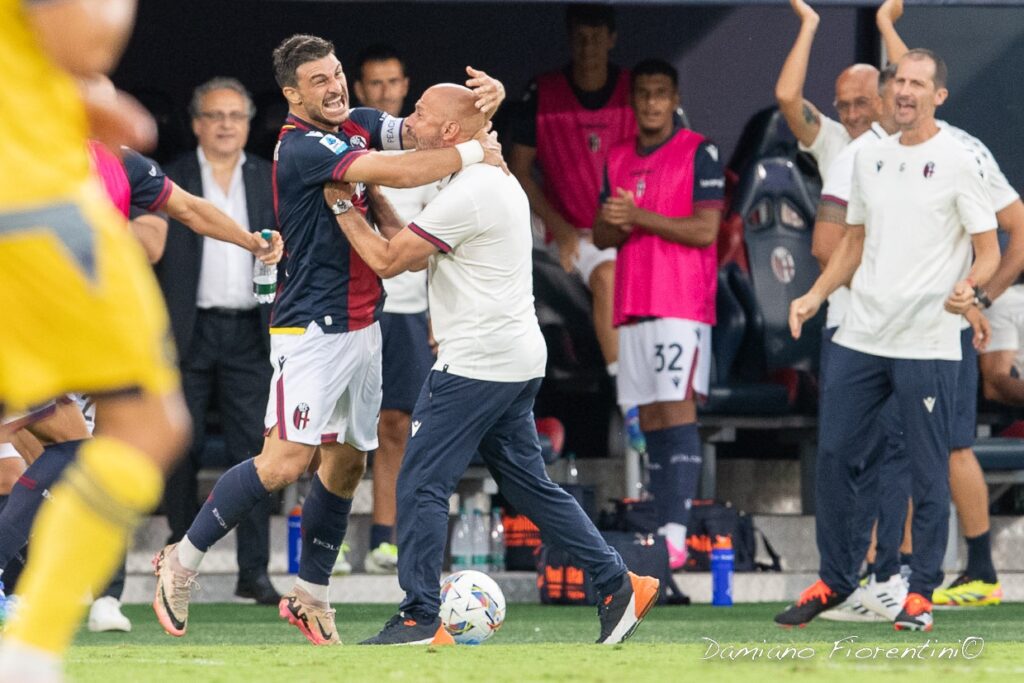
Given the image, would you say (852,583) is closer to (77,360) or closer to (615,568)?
(615,568)

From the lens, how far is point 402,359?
892 centimetres

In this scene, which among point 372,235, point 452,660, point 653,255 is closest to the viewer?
point 452,660

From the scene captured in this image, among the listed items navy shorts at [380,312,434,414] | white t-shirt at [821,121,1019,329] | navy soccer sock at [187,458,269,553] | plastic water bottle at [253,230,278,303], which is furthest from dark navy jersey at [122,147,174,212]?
white t-shirt at [821,121,1019,329]

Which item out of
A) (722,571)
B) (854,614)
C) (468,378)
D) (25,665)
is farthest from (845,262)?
(25,665)

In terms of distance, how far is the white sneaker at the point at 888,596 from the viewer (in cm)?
788

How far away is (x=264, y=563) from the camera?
28.7 feet

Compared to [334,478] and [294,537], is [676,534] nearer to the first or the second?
[294,537]

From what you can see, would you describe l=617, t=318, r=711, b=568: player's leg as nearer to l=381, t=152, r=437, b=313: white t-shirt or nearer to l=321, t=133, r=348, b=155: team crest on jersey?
l=381, t=152, r=437, b=313: white t-shirt

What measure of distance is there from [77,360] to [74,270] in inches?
6.4

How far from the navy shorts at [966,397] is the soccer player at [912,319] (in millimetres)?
419

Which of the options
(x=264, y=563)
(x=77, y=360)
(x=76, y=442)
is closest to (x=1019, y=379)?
(x=264, y=563)

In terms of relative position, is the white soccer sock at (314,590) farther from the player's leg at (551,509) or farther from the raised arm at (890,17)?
the raised arm at (890,17)

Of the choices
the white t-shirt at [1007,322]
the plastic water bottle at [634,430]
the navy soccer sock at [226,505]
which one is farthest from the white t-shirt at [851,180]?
the navy soccer sock at [226,505]

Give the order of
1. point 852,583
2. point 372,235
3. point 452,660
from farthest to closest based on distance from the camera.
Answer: point 852,583 < point 372,235 < point 452,660
